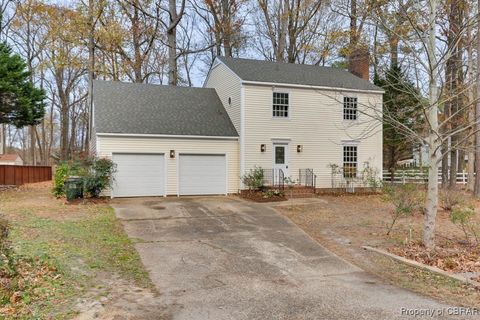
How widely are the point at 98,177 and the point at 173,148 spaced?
133 inches

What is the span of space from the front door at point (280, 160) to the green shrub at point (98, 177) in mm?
7069

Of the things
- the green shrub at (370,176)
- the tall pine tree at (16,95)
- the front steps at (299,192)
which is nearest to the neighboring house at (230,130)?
the green shrub at (370,176)

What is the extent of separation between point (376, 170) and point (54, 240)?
50.8ft

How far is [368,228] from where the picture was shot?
10.5m

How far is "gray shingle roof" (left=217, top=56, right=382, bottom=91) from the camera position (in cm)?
1748

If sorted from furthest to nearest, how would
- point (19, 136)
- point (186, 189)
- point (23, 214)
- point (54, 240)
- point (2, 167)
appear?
1. point (19, 136)
2. point (2, 167)
3. point (186, 189)
4. point (23, 214)
5. point (54, 240)

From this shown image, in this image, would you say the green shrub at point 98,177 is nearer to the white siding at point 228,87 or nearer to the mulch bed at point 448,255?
the white siding at point 228,87

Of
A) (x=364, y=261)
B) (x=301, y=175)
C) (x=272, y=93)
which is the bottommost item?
(x=364, y=261)

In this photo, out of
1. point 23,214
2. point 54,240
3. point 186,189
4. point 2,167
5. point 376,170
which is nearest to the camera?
point 54,240

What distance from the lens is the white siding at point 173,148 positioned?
14969mm

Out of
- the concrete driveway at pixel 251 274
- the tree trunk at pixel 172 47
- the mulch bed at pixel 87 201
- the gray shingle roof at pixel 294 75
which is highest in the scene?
the tree trunk at pixel 172 47

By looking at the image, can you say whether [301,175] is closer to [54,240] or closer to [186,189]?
[186,189]

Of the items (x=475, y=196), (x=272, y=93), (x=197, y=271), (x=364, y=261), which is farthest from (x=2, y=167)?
(x=475, y=196)

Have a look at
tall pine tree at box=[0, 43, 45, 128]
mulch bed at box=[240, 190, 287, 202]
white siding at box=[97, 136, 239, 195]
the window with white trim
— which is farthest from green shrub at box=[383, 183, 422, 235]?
tall pine tree at box=[0, 43, 45, 128]
